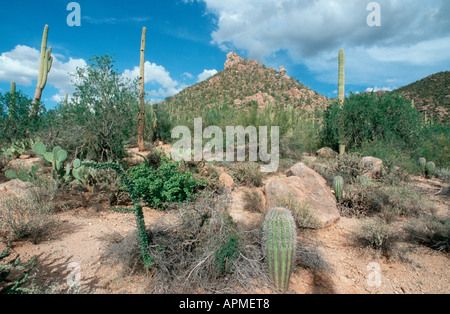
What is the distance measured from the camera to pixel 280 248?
245 cm

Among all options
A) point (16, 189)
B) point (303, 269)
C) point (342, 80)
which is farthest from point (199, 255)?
point (342, 80)

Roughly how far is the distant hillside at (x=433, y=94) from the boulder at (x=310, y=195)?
24166mm

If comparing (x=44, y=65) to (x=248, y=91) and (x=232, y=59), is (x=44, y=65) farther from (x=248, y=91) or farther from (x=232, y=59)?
(x=232, y=59)

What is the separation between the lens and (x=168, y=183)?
15.5ft

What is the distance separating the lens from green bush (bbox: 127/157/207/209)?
4590mm

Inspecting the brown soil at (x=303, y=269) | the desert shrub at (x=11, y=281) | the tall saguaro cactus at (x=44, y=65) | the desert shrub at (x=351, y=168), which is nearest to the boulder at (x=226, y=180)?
the brown soil at (x=303, y=269)

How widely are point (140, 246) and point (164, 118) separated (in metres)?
11.0

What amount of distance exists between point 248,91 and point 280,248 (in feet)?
104

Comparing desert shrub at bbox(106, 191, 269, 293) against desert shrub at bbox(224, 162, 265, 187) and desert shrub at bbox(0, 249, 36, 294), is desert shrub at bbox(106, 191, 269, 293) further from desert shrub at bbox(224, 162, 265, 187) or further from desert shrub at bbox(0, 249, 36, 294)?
desert shrub at bbox(224, 162, 265, 187)

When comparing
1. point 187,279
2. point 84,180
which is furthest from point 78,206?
point 187,279

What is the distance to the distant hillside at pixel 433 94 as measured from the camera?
23703mm

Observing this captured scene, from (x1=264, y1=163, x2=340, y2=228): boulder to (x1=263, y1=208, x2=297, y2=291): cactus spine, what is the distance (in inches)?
77.9
